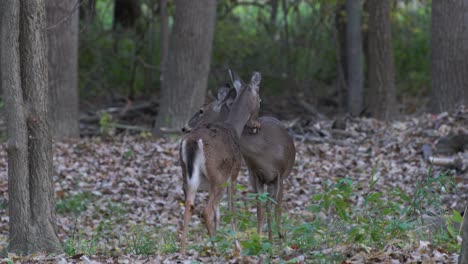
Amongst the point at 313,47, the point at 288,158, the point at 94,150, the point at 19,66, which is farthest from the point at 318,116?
the point at 19,66

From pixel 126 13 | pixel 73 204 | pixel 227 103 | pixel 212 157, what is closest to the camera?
pixel 212 157

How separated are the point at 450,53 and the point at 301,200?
4438 millimetres

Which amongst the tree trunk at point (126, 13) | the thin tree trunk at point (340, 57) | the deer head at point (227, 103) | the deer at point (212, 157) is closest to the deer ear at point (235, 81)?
the deer head at point (227, 103)

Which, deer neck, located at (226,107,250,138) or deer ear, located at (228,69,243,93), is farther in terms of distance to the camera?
deer ear, located at (228,69,243,93)

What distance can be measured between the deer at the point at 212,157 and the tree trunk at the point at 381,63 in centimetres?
754

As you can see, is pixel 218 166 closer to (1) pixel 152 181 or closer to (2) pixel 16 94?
(2) pixel 16 94

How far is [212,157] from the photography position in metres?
7.18

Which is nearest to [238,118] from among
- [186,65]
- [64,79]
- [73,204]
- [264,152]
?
[264,152]

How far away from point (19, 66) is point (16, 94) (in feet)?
0.73

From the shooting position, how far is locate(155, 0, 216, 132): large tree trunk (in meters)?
13.6

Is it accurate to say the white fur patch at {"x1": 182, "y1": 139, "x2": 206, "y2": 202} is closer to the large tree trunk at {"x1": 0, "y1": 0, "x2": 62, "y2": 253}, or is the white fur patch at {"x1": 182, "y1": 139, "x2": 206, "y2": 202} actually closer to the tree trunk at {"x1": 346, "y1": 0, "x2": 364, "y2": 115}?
the large tree trunk at {"x1": 0, "y1": 0, "x2": 62, "y2": 253}

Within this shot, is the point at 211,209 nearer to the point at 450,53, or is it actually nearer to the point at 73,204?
the point at 73,204

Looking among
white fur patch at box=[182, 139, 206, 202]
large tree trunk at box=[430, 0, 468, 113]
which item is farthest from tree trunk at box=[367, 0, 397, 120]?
white fur patch at box=[182, 139, 206, 202]

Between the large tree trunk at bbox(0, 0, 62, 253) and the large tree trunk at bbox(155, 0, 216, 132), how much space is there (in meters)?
6.98
